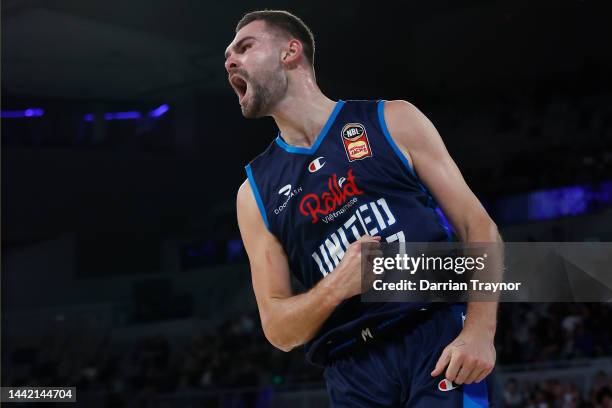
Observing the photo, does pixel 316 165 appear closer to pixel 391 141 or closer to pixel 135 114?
pixel 391 141

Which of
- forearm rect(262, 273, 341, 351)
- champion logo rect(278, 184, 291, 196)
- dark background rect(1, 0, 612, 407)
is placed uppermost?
dark background rect(1, 0, 612, 407)

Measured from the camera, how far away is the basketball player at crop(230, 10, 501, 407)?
2.32 metres

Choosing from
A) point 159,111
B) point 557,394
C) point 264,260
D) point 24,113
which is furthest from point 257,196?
point 24,113

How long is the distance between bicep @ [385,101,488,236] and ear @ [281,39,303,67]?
535mm

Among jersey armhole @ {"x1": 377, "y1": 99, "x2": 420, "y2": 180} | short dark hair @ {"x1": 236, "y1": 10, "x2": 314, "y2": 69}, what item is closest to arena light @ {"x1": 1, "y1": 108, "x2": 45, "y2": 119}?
short dark hair @ {"x1": 236, "y1": 10, "x2": 314, "y2": 69}

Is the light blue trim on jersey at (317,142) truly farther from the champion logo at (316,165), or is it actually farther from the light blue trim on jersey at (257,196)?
the light blue trim on jersey at (257,196)

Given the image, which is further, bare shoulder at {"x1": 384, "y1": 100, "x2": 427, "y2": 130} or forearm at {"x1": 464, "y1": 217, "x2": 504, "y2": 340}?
bare shoulder at {"x1": 384, "y1": 100, "x2": 427, "y2": 130}

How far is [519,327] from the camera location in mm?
9352

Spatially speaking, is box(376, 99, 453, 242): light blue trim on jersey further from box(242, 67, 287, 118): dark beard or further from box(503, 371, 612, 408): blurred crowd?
box(503, 371, 612, 408): blurred crowd

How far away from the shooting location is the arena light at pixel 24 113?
548 inches

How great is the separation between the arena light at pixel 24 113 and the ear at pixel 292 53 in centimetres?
1210

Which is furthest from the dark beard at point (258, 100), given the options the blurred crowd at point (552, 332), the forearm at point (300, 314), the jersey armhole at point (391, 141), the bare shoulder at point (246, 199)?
the blurred crowd at point (552, 332)

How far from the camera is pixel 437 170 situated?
2500 millimetres

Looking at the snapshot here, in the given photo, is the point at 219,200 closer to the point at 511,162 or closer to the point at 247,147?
the point at 247,147
